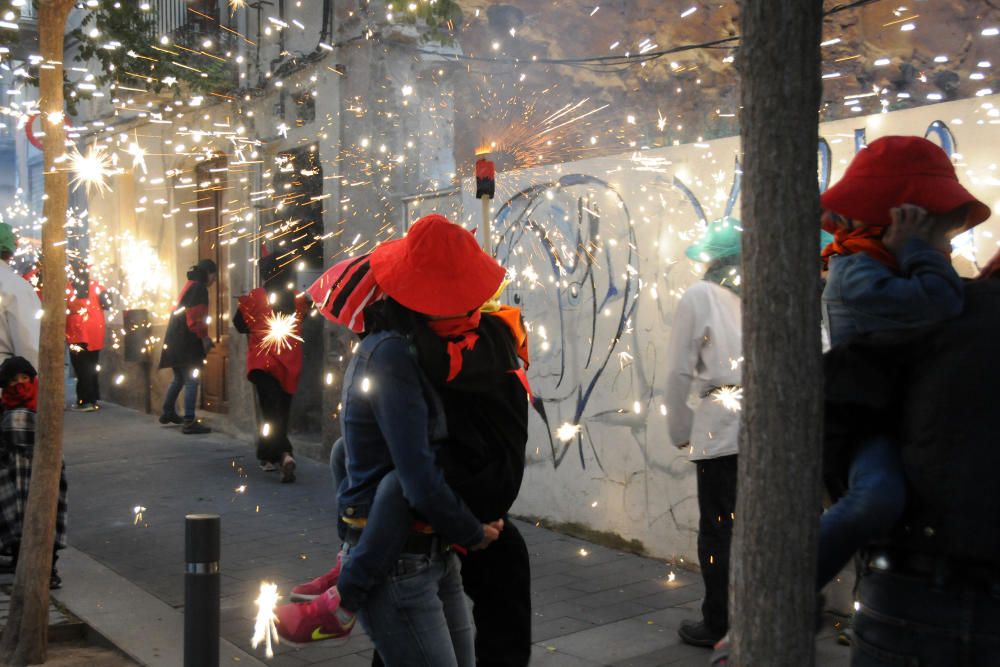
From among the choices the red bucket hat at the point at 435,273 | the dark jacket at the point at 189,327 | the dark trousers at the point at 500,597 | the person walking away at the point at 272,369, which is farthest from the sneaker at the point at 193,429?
the red bucket hat at the point at 435,273

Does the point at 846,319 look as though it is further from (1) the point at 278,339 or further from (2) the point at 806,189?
(1) the point at 278,339

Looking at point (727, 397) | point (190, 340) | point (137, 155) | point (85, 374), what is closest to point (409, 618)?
point (727, 397)

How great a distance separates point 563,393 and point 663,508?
1.15m

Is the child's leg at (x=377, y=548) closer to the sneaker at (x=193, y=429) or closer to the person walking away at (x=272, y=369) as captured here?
the person walking away at (x=272, y=369)

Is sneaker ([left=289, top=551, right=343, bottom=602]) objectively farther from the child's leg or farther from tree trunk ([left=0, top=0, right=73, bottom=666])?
tree trunk ([left=0, top=0, right=73, bottom=666])

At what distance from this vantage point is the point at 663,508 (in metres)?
6.29

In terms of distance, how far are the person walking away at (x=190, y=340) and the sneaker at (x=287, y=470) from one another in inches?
124

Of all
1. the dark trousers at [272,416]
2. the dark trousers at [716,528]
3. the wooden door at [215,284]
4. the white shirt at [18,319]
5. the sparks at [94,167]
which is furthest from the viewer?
the sparks at [94,167]

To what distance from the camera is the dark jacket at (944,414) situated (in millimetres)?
2101

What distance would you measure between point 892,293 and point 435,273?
1270 millimetres

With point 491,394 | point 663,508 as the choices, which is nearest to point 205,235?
point 663,508

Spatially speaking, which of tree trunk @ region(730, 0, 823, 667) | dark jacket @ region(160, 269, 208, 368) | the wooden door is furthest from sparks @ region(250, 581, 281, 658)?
the wooden door

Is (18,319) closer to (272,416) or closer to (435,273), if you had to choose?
(272,416)

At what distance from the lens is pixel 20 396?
6.17 meters
